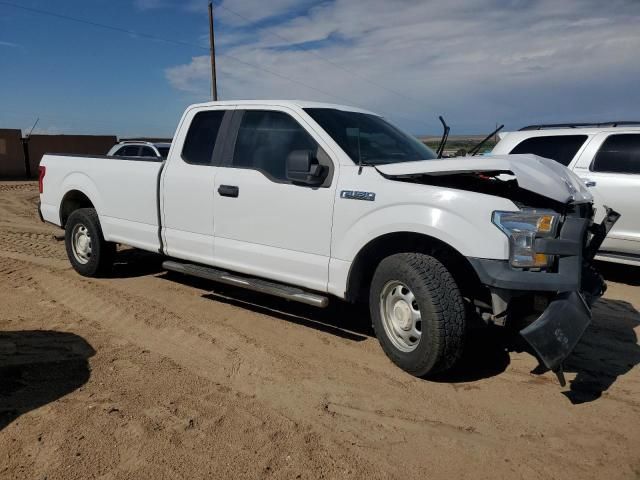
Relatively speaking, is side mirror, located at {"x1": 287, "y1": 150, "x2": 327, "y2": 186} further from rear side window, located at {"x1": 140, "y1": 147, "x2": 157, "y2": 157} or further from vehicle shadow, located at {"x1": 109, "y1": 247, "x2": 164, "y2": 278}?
rear side window, located at {"x1": 140, "y1": 147, "x2": 157, "y2": 157}

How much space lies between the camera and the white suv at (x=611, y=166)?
6.88 metres

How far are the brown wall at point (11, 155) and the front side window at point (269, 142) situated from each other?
75.6 feet

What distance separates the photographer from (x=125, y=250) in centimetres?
862

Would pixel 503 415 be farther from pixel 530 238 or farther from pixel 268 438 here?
pixel 268 438

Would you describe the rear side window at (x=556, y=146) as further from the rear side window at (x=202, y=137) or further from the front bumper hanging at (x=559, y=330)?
the rear side window at (x=202, y=137)

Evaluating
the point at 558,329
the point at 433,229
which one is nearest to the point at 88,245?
the point at 433,229

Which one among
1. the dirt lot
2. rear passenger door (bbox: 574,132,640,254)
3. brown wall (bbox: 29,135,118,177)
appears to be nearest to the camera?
the dirt lot

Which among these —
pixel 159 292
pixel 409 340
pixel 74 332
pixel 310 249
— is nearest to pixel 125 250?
pixel 159 292

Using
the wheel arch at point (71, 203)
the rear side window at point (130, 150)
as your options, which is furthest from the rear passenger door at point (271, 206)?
the rear side window at point (130, 150)

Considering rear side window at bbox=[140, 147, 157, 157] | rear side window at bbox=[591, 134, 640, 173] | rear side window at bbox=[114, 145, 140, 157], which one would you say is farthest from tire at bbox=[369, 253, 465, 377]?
rear side window at bbox=[114, 145, 140, 157]

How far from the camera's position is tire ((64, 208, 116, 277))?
6.65m

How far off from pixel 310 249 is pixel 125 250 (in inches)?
193

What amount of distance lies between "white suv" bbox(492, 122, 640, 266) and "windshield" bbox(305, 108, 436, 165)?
113 inches

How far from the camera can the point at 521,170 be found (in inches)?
145
